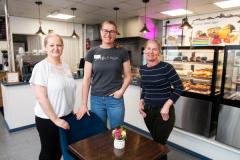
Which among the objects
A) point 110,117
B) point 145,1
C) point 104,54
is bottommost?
point 110,117

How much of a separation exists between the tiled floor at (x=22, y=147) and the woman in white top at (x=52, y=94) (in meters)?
1.08

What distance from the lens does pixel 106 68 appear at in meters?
1.68

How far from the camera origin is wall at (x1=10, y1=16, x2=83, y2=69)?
5.72m

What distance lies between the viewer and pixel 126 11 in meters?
5.09

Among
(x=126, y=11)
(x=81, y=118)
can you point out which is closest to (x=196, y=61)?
(x=81, y=118)

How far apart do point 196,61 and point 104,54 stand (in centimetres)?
163

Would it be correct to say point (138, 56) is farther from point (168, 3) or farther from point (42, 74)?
point (42, 74)

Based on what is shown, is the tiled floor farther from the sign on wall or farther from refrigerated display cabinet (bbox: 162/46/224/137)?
the sign on wall

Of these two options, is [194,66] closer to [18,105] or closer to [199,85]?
[199,85]

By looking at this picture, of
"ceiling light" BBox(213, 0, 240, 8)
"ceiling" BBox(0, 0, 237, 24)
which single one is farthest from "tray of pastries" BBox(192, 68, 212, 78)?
"ceiling light" BBox(213, 0, 240, 8)

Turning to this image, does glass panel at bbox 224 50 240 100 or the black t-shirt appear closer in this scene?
the black t-shirt

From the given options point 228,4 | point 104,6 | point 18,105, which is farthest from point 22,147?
point 228,4

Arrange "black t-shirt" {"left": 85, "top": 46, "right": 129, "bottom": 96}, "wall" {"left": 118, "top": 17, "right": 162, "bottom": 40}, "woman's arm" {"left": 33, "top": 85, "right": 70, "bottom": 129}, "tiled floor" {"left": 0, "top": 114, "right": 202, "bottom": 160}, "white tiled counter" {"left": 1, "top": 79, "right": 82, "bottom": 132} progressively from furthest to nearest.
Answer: "wall" {"left": 118, "top": 17, "right": 162, "bottom": 40} < "white tiled counter" {"left": 1, "top": 79, "right": 82, "bottom": 132} < "tiled floor" {"left": 0, "top": 114, "right": 202, "bottom": 160} < "black t-shirt" {"left": 85, "top": 46, "right": 129, "bottom": 96} < "woman's arm" {"left": 33, "top": 85, "right": 70, "bottom": 129}

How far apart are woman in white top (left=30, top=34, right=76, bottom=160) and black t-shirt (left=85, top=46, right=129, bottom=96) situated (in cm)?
24
